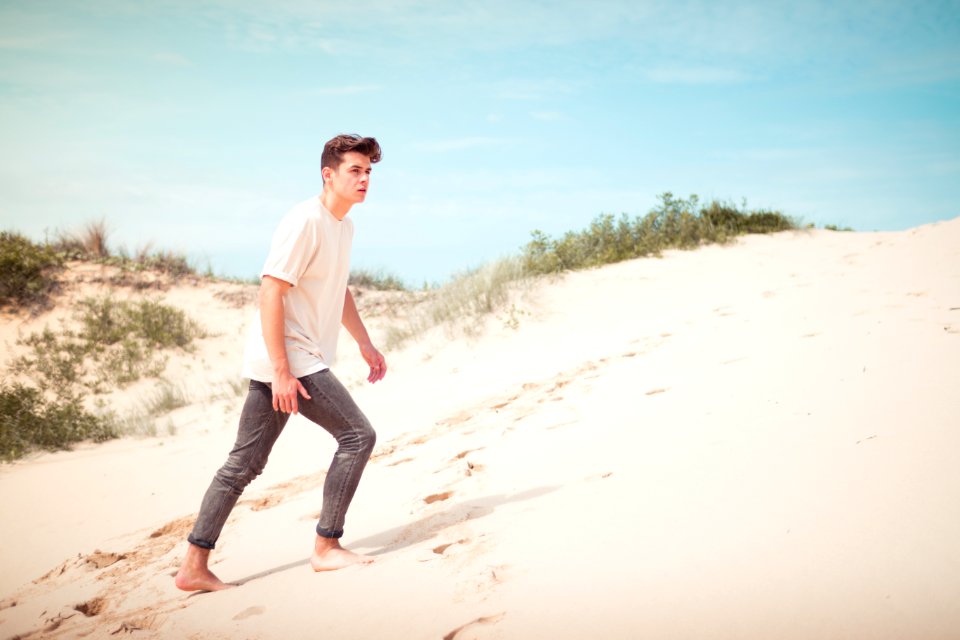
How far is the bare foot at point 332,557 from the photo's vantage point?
11.0 feet

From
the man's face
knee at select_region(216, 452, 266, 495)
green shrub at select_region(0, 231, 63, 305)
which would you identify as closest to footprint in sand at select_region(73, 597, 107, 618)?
knee at select_region(216, 452, 266, 495)

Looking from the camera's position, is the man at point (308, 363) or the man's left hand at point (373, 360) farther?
the man's left hand at point (373, 360)

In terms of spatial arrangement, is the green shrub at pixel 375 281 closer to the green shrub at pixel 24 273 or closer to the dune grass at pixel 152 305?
the dune grass at pixel 152 305

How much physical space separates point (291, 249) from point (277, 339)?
407mm

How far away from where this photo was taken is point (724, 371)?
5.32 m

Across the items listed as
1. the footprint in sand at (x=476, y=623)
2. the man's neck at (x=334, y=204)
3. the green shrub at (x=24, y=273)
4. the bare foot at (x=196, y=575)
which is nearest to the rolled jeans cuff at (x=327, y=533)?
the bare foot at (x=196, y=575)

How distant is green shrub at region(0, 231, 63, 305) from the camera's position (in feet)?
45.5

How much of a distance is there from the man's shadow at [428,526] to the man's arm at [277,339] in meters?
0.98

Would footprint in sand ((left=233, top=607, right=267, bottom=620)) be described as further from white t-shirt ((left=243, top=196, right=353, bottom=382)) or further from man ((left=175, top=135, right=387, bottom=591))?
white t-shirt ((left=243, top=196, right=353, bottom=382))

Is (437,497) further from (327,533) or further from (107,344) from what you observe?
(107,344)

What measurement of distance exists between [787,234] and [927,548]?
40.2ft

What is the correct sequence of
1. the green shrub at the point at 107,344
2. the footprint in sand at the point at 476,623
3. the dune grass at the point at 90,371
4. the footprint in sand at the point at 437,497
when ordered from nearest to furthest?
1. the footprint in sand at the point at 476,623
2. the footprint in sand at the point at 437,497
3. the dune grass at the point at 90,371
4. the green shrub at the point at 107,344

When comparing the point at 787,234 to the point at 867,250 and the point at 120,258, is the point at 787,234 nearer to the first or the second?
the point at 867,250

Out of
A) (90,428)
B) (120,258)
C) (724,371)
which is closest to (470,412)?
(724,371)
